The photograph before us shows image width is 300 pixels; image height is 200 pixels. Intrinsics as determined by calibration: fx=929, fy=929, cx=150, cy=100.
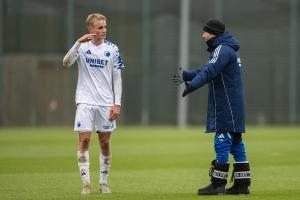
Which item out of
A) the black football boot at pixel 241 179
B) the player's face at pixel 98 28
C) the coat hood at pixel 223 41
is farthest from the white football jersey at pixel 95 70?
the black football boot at pixel 241 179

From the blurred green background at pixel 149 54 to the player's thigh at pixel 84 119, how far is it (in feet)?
88.4

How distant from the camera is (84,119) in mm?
11727

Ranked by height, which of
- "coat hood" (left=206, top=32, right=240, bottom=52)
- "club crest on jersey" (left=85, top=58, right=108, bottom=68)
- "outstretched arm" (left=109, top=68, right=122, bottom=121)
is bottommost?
"outstretched arm" (left=109, top=68, right=122, bottom=121)

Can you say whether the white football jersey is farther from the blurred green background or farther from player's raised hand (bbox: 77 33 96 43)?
the blurred green background

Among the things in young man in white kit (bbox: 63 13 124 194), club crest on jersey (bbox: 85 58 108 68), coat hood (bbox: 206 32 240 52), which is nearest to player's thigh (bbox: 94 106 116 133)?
young man in white kit (bbox: 63 13 124 194)

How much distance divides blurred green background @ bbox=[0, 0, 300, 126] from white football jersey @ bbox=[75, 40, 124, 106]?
87.8ft

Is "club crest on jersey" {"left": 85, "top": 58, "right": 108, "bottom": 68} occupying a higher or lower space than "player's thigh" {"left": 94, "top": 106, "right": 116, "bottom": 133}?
higher

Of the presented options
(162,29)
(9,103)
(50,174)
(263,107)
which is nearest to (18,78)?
(9,103)

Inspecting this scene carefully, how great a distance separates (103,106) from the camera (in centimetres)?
1191

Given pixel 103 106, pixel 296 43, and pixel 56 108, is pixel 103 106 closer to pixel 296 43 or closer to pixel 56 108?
pixel 56 108

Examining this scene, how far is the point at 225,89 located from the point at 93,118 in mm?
1719

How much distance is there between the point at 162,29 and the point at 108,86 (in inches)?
1155

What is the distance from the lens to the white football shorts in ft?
38.4

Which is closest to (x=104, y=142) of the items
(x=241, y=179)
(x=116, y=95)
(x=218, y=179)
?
(x=116, y=95)
